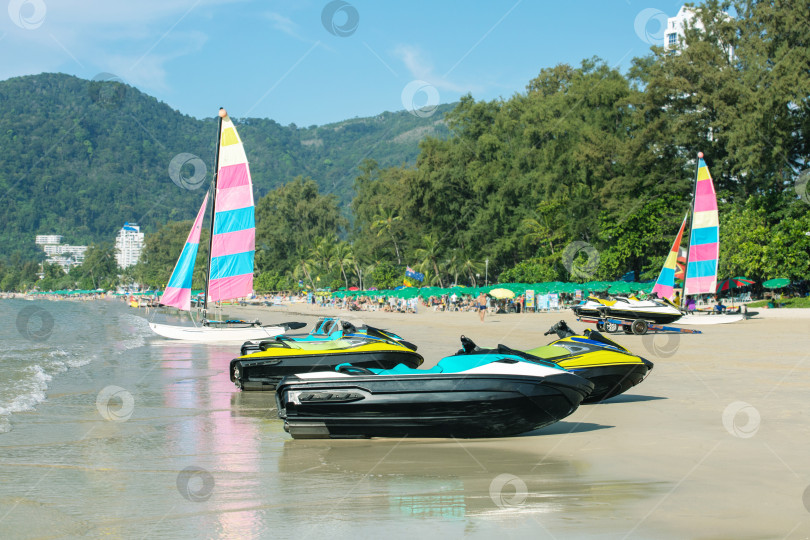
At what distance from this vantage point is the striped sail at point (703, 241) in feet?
120

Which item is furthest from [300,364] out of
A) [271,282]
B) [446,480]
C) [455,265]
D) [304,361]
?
[271,282]

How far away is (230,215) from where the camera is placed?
28.1 meters

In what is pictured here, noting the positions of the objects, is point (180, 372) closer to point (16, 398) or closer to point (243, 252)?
point (16, 398)

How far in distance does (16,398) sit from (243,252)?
14632 mm

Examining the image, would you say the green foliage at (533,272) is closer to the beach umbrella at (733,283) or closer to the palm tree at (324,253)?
the beach umbrella at (733,283)

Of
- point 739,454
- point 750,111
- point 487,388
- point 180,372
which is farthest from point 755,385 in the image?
point 750,111

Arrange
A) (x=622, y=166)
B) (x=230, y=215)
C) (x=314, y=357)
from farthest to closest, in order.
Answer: (x=622, y=166)
(x=230, y=215)
(x=314, y=357)

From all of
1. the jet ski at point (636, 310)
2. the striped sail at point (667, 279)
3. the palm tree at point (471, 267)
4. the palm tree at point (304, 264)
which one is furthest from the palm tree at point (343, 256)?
the jet ski at point (636, 310)

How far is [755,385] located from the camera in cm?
1379

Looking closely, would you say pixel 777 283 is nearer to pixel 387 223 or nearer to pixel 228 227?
pixel 228 227

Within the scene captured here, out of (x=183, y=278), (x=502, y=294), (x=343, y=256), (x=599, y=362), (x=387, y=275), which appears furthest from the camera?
(x=343, y=256)

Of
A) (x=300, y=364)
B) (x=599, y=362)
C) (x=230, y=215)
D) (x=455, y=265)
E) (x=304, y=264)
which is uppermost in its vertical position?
(x=304, y=264)

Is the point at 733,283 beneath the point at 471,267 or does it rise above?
beneath

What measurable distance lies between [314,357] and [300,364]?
1.01 ft
